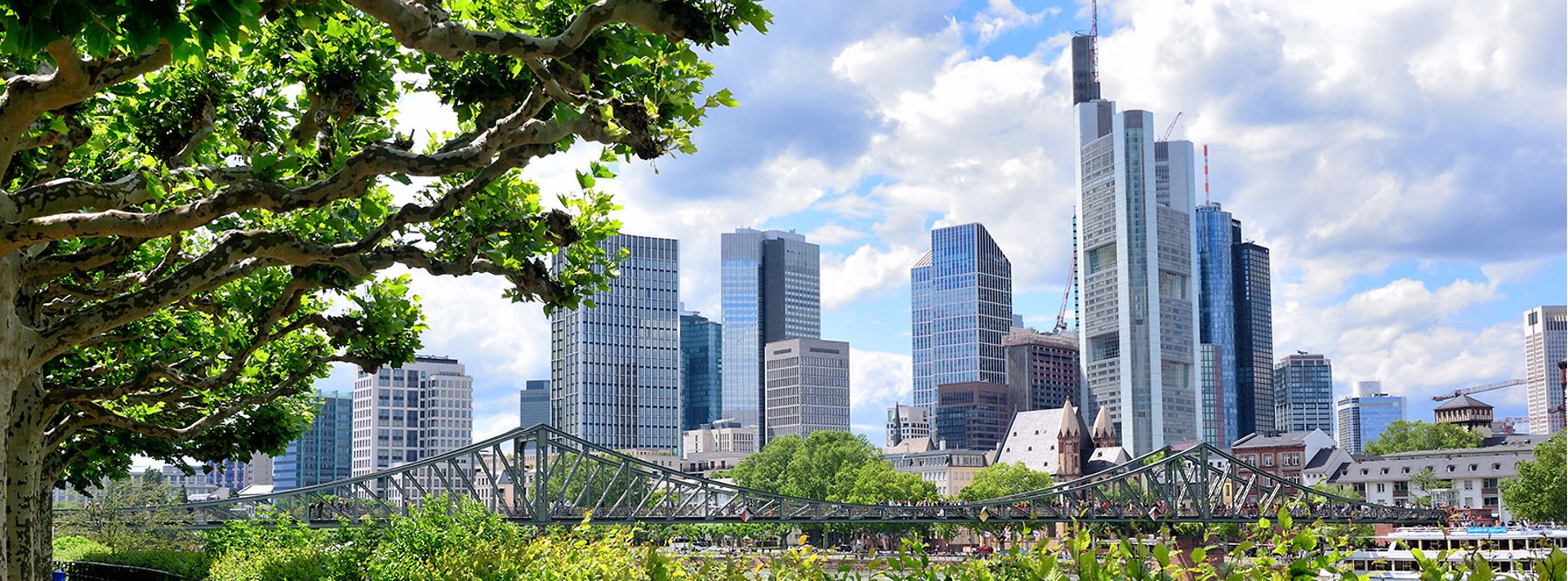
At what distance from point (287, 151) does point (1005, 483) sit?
436 ft

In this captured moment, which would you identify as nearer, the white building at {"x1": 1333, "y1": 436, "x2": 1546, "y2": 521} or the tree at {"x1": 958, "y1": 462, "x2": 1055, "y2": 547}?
the white building at {"x1": 1333, "y1": 436, "x2": 1546, "y2": 521}

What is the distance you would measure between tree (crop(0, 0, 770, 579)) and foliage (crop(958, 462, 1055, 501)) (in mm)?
125121

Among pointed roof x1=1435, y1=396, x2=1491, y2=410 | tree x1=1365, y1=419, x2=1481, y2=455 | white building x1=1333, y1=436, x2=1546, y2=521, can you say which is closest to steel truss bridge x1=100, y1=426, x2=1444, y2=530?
white building x1=1333, y1=436, x2=1546, y2=521

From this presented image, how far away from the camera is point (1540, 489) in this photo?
10600 centimetres

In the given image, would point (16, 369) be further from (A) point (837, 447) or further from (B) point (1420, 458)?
(B) point (1420, 458)

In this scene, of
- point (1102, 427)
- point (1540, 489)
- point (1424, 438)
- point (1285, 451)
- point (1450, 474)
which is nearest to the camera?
point (1540, 489)

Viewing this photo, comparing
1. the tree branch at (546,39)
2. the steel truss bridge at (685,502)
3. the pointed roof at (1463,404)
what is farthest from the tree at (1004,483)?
the tree branch at (546,39)

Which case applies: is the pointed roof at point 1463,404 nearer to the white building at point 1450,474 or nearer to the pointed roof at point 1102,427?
the white building at point 1450,474

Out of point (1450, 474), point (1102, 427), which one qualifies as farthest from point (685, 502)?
point (1102, 427)

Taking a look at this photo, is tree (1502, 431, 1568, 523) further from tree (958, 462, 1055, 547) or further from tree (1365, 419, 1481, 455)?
tree (958, 462, 1055, 547)

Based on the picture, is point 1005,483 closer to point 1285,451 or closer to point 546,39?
point 1285,451

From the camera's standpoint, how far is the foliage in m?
141

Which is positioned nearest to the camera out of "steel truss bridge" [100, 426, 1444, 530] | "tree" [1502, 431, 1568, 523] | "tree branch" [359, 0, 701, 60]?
"tree branch" [359, 0, 701, 60]

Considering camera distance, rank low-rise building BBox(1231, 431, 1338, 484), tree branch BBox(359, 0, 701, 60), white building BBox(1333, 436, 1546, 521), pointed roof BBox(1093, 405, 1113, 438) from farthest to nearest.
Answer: pointed roof BBox(1093, 405, 1113, 438) → low-rise building BBox(1231, 431, 1338, 484) → white building BBox(1333, 436, 1546, 521) → tree branch BBox(359, 0, 701, 60)
